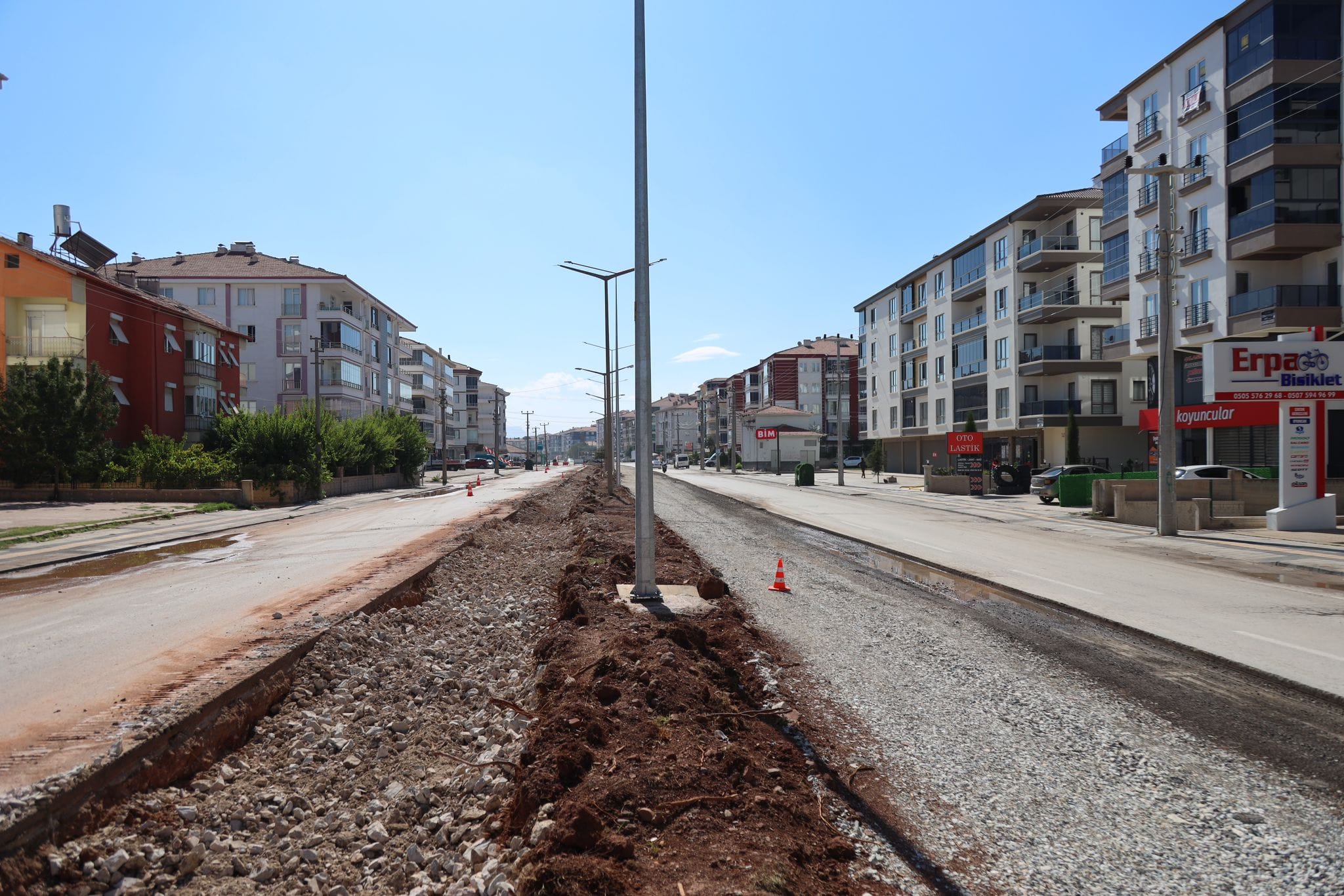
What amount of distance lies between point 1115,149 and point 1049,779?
4738 cm

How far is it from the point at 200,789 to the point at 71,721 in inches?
60.3

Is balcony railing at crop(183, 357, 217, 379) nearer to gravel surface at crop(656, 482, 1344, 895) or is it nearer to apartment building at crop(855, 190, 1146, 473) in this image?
apartment building at crop(855, 190, 1146, 473)

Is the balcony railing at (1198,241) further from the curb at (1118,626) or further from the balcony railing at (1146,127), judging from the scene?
the curb at (1118,626)

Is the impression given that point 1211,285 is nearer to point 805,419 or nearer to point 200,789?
point 200,789

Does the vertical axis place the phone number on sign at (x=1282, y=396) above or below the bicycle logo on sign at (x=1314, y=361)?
below

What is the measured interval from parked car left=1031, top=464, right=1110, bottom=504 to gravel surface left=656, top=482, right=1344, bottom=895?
27630mm

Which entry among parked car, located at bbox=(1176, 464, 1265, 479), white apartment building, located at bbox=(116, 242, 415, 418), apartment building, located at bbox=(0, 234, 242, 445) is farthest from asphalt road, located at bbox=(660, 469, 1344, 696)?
white apartment building, located at bbox=(116, 242, 415, 418)

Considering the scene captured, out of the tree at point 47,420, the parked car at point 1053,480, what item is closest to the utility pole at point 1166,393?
the parked car at point 1053,480

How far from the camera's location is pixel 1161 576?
47.1 feet

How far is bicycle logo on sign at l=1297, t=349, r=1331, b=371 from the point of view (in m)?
21.1

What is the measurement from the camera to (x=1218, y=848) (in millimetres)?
4281

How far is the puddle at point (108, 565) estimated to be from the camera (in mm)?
14367

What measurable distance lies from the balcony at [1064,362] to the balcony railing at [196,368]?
166 ft

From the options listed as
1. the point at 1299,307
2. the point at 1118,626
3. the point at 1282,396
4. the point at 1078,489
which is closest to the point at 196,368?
the point at 1078,489
